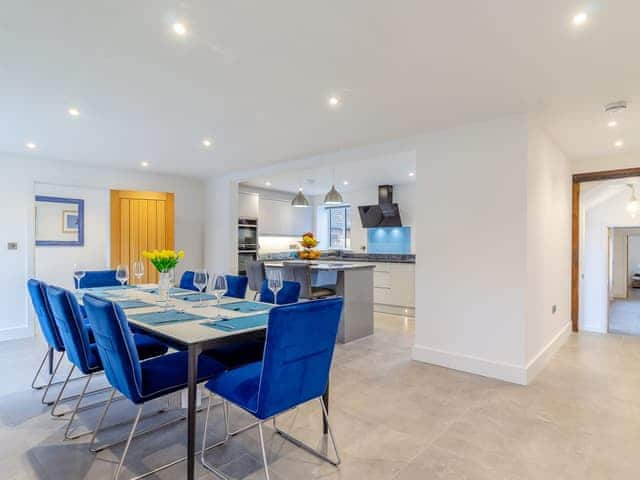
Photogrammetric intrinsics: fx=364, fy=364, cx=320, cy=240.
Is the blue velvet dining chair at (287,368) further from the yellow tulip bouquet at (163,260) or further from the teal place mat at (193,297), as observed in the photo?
the yellow tulip bouquet at (163,260)

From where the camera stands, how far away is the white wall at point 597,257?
544 cm

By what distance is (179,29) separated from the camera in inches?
77.8

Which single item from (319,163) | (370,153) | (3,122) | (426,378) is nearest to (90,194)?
(3,122)

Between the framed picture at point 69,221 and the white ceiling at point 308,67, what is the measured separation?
7.76ft

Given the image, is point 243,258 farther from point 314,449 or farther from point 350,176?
point 314,449

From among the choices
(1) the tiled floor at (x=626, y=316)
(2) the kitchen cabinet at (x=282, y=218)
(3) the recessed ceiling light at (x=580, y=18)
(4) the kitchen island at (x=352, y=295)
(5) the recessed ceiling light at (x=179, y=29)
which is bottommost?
(1) the tiled floor at (x=626, y=316)

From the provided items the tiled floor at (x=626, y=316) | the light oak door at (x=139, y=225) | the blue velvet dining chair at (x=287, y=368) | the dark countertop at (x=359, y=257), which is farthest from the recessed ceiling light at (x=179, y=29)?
the tiled floor at (x=626, y=316)

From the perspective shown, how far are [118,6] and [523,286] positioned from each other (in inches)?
136

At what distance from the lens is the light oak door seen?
5.41 m

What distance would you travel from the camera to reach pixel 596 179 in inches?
189

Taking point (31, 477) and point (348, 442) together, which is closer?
point (31, 477)

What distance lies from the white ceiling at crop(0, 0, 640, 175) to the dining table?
1.62 metres

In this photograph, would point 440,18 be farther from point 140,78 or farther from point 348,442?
point 348,442

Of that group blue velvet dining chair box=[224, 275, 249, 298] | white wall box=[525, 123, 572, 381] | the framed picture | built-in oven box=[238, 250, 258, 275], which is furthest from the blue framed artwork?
white wall box=[525, 123, 572, 381]
